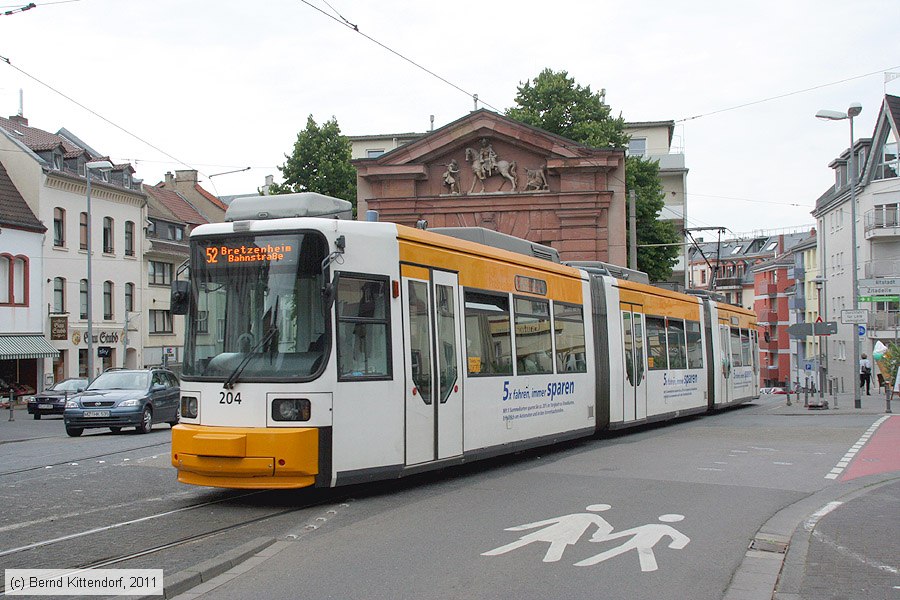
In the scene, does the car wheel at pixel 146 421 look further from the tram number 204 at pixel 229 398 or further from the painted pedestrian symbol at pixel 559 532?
the painted pedestrian symbol at pixel 559 532

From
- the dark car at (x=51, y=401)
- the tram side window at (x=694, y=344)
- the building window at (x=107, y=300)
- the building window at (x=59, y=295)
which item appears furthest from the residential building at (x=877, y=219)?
the building window at (x=59, y=295)

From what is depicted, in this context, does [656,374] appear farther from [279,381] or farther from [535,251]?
[279,381]

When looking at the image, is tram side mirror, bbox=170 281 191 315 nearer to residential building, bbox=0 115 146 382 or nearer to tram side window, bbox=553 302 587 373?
tram side window, bbox=553 302 587 373

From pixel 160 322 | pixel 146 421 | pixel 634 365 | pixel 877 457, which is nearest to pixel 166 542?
pixel 877 457

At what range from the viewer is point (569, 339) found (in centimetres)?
1616

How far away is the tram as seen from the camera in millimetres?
10094

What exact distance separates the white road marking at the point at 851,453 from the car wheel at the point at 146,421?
15.0 m

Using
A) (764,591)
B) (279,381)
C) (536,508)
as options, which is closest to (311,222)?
(279,381)

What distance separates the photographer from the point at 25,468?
14.5m

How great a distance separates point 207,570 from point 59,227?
1866 inches

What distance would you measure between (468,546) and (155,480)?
→ 5983mm

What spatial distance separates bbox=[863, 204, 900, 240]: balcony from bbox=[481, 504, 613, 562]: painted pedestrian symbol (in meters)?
58.4

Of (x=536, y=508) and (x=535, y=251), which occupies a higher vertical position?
(x=535, y=251)

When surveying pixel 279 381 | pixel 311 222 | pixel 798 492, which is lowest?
pixel 798 492
